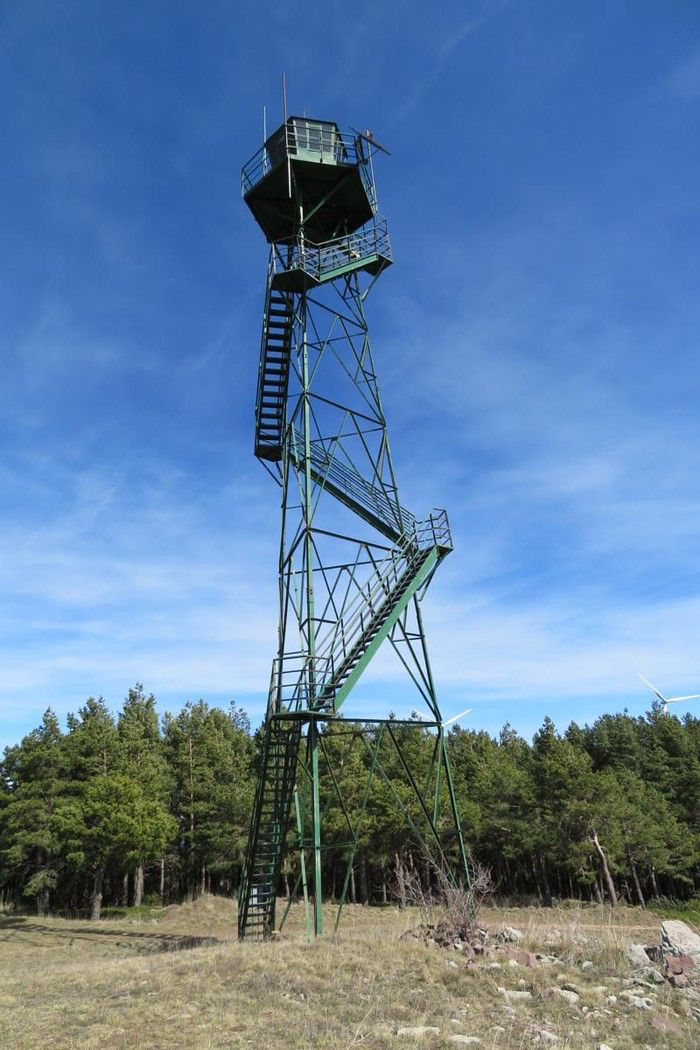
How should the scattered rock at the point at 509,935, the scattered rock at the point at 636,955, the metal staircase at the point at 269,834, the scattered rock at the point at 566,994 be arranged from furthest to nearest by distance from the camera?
1. the metal staircase at the point at 269,834
2. the scattered rock at the point at 509,935
3. the scattered rock at the point at 636,955
4. the scattered rock at the point at 566,994

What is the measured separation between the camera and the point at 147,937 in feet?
92.3

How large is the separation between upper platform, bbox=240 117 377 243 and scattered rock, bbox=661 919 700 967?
22824 mm

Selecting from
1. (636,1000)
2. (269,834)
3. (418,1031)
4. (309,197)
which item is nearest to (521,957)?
(636,1000)

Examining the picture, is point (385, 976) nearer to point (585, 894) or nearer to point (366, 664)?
point (366, 664)

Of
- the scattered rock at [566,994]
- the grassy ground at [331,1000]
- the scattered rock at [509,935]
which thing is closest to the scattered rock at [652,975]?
the grassy ground at [331,1000]

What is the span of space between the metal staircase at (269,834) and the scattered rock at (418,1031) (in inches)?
349

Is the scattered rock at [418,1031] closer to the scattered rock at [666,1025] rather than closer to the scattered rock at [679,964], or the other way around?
the scattered rock at [666,1025]

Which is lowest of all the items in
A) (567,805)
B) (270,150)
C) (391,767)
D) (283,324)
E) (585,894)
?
(585,894)

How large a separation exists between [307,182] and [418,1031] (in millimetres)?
24278

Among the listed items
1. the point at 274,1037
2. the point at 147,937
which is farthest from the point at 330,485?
the point at 147,937

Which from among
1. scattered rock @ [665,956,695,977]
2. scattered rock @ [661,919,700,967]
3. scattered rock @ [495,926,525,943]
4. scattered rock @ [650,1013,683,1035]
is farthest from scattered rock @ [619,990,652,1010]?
scattered rock @ [495,926,525,943]

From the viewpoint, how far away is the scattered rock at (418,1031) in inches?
396

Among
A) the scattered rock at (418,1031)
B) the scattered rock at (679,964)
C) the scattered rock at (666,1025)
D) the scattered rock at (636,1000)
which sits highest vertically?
the scattered rock at (679,964)

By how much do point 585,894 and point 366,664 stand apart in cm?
5247
